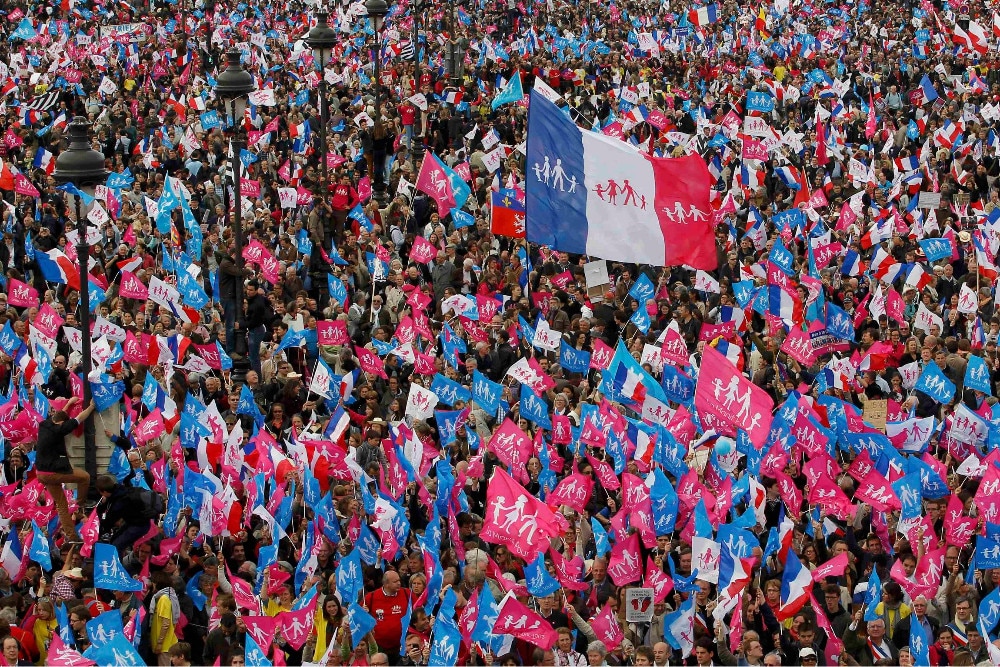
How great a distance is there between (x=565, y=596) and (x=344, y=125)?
20.6m

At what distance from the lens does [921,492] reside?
612 inches

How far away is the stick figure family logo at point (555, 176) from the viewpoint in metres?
18.8

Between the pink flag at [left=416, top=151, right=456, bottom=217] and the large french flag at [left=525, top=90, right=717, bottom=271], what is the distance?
6.69 meters

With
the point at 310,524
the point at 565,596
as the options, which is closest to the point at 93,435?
the point at 310,524

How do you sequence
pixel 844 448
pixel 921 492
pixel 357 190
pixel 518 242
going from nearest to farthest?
pixel 921 492, pixel 844 448, pixel 518 242, pixel 357 190

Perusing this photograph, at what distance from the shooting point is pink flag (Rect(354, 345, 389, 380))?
64.6 feet

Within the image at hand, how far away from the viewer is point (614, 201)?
19000 mm

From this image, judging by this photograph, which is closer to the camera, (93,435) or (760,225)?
(93,435)

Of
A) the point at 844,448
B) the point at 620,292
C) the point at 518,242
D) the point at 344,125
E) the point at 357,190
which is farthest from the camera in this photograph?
the point at 344,125

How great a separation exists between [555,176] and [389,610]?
620 centimetres

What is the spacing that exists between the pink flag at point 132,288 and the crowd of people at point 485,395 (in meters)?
0.36

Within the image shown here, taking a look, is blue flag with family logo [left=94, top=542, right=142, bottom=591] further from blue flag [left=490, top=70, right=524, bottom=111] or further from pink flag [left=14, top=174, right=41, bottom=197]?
blue flag [left=490, top=70, right=524, bottom=111]

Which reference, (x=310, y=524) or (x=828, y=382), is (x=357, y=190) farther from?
(x=310, y=524)

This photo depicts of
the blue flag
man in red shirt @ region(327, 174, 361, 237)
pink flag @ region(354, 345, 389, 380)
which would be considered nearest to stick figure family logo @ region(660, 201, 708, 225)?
pink flag @ region(354, 345, 389, 380)
